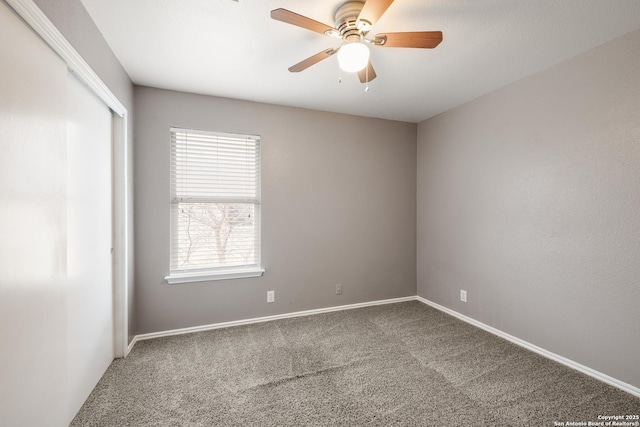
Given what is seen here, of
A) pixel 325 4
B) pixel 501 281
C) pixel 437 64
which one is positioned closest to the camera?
pixel 325 4

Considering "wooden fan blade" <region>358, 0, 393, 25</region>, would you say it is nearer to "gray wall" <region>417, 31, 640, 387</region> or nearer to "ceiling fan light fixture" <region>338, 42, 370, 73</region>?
"ceiling fan light fixture" <region>338, 42, 370, 73</region>

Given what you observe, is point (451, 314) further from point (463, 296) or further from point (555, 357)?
point (555, 357)

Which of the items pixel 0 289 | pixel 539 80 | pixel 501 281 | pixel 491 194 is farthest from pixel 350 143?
pixel 0 289

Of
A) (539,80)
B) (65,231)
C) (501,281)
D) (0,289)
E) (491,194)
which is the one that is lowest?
(501,281)

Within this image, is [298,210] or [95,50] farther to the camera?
[298,210]

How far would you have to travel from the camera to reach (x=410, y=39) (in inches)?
62.6

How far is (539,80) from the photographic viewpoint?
2.43m

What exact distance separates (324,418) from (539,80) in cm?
314

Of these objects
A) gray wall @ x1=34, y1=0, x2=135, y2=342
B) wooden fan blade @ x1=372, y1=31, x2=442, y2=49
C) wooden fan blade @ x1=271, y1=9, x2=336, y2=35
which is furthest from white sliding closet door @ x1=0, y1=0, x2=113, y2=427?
wooden fan blade @ x1=372, y1=31, x2=442, y2=49

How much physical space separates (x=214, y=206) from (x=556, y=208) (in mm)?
3194

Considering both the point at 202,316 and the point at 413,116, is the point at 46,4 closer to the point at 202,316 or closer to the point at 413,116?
the point at 202,316

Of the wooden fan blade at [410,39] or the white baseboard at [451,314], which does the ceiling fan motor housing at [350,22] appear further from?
the white baseboard at [451,314]

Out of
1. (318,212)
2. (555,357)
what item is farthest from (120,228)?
(555,357)

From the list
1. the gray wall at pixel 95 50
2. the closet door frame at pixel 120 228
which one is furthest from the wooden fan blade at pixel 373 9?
the closet door frame at pixel 120 228
